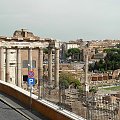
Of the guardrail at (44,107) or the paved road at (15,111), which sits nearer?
the guardrail at (44,107)

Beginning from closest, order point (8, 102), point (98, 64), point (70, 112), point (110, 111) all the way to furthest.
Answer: point (110, 111) → point (70, 112) → point (8, 102) → point (98, 64)

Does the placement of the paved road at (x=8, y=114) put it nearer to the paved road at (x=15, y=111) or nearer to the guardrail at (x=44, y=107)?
the paved road at (x=15, y=111)

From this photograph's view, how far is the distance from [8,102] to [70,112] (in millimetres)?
6237

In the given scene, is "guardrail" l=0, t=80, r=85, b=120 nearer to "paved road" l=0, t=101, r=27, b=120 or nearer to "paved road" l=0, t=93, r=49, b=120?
"paved road" l=0, t=93, r=49, b=120

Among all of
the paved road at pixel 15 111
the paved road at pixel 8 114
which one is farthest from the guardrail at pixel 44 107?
the paved road at pixel 8 114

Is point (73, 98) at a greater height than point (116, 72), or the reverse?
point (73, 98)

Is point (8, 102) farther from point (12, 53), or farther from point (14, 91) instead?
point (12, 53)

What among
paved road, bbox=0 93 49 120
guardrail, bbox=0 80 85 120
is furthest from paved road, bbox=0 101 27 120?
guardrail, bbox=0 80 85 120

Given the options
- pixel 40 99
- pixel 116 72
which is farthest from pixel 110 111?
pixel 116 72

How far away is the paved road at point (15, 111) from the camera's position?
1476cm

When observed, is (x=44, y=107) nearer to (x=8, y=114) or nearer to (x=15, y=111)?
(x=8, y=114)

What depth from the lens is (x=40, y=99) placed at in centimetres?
1559

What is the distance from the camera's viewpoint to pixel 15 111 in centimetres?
1623

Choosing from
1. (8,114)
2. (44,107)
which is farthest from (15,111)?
(44,107)
